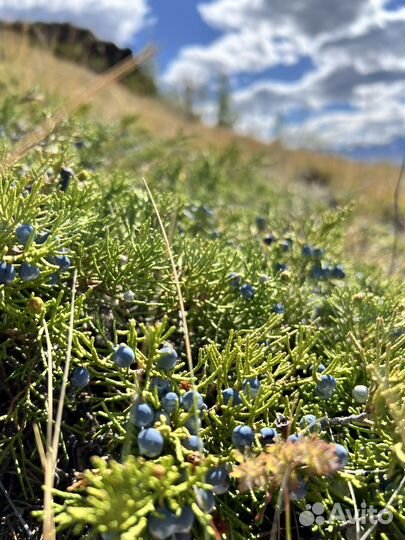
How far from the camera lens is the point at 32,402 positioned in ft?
2.83

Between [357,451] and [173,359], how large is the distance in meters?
0.30

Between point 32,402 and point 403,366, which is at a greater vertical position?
point 403,366

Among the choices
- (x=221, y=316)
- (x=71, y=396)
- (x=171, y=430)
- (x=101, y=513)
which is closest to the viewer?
(x=101, y=513)

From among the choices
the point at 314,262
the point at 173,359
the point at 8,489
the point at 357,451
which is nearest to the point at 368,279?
the point at 314,262

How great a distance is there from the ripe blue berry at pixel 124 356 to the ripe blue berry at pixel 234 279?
0.36m

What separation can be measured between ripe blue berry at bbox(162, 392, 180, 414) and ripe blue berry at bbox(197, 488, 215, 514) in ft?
0.36

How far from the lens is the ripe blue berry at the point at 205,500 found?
0.61 m

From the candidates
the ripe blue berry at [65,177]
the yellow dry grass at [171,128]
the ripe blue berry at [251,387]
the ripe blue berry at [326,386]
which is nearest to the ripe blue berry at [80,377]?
the ripe blue berry at [251,387]

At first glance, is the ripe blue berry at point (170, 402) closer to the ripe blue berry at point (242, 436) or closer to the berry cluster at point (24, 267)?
the ripe blue berry at point (242, 436)

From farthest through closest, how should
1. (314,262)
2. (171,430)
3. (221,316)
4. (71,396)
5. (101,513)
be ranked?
(314,262) < (221,316) < (71,396) < (171,430) < (101,513)

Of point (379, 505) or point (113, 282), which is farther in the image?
point (113, 282)

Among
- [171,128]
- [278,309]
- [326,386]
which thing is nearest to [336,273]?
[278,309]

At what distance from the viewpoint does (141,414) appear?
66cm

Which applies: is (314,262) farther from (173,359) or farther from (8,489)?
(8,489)
